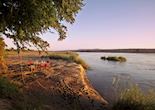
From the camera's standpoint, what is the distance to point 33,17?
13508mm

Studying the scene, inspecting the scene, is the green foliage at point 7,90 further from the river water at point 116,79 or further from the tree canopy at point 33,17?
the river water at point 116,79

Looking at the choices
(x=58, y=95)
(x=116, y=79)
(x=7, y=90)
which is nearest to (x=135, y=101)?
(x=58, y=95)

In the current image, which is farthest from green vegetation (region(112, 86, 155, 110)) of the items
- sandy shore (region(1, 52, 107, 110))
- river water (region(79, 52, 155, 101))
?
river water (region(79, 52, 155, 101))

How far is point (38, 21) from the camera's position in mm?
13844

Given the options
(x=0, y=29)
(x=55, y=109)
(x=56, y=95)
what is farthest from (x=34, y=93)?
(x=0, y=29)

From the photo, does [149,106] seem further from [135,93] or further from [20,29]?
[20,29]

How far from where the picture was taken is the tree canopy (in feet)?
43.6

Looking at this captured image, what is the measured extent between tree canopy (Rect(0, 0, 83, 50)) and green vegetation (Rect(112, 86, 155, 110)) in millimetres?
4199

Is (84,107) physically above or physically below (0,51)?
below

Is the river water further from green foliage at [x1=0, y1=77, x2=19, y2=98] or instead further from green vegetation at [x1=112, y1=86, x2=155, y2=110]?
green foliage at [x1=0, y1=77, x2=19, y2=98]

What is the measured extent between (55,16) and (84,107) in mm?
4394

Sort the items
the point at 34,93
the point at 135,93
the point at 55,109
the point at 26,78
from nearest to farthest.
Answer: the point at 55,109 → the point at 135,93 → the point at 34,93 → the point at 26,78

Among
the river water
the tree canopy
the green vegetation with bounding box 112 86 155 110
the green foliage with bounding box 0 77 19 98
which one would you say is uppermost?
the tree canopy

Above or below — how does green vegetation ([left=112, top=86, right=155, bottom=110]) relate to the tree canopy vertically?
below
